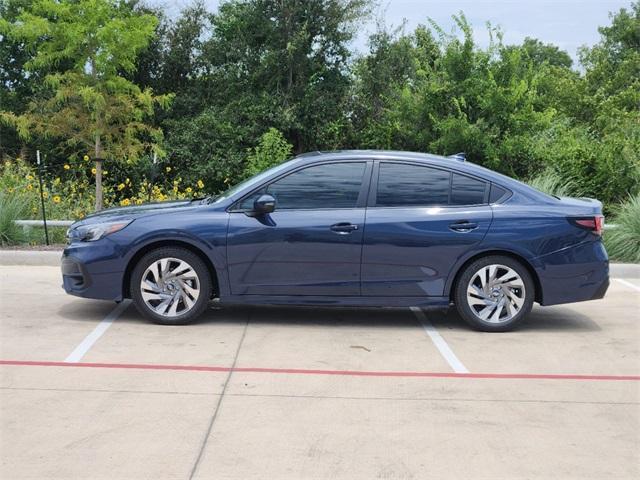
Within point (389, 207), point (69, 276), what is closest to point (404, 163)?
point (389, 207)

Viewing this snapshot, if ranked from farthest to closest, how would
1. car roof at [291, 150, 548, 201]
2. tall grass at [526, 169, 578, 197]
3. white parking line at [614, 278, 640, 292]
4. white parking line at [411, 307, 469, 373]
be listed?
tall grass at [526, 169, 578, 197] < white parking line at [614, 278, 640, 292] < car roof at [291, 150, 548, 201] < white parking line at [411, 307, 469, 373]

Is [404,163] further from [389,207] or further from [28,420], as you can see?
[28,420]

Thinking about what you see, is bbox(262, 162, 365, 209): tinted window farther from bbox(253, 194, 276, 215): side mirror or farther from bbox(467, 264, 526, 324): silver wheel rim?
bbox(467, 264, 526, 324): silver wheel rim

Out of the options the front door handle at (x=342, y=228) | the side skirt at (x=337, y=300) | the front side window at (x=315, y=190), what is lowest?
the side skirt at (x=337, y=300)

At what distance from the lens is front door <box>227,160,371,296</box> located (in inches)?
299

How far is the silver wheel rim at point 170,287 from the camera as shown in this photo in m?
7.66

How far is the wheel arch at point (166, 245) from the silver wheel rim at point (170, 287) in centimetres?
15

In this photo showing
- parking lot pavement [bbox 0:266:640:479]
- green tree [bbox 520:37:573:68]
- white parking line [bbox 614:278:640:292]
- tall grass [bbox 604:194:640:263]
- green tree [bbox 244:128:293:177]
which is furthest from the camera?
green tree [bbox 520:37:573:68]

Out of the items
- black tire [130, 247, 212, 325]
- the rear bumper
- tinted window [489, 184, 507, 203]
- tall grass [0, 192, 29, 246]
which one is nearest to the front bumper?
black tire [130, 247, 212, 325]

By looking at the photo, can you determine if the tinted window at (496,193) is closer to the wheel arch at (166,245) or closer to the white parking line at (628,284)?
the wheel arch at (166,245)

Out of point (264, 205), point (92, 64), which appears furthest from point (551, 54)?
point (264, 205)

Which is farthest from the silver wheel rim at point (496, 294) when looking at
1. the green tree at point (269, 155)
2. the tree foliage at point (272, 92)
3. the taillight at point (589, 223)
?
the green tree at point (269, 155)

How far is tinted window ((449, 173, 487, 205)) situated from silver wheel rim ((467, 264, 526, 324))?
638 millimetres

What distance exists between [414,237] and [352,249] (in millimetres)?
561
